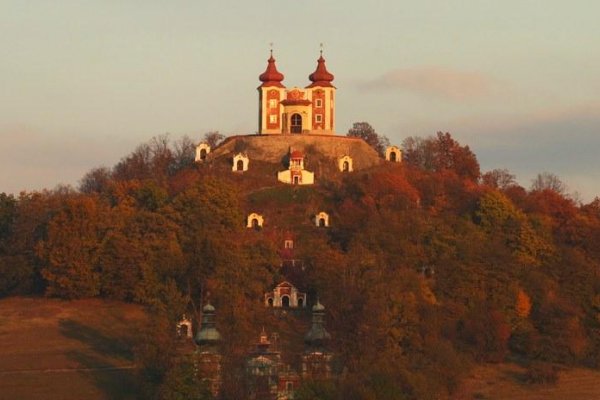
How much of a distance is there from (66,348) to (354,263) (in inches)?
553

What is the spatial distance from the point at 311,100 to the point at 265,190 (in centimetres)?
903

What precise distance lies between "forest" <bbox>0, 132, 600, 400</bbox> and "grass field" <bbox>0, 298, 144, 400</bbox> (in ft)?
5.74

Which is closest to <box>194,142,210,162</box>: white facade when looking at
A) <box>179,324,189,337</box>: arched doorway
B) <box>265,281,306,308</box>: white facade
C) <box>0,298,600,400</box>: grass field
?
<box>265,281,306,308</box>: white facade

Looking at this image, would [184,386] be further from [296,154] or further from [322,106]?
[322,106]

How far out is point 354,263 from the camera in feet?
324

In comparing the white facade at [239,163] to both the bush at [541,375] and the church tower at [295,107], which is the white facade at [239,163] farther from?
the bush at [541,375]

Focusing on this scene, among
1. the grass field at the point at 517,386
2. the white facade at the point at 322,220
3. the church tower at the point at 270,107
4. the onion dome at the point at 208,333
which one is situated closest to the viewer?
the onion dome at the point at 208,333

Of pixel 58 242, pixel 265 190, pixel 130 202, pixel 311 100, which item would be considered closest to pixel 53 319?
pixel 58 242

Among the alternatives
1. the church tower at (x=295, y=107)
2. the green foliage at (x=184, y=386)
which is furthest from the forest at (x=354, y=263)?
the church tower at (x=295, y=107)

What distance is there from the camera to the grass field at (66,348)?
8675 centimetres

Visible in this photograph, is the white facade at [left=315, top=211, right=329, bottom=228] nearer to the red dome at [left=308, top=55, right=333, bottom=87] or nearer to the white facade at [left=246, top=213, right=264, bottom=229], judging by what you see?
the white facade at [left=246, top=213, right=264, bottom=229]

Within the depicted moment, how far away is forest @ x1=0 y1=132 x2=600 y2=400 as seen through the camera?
89.0 m

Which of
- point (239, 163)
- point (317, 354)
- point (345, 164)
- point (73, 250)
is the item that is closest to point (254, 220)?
point (239, 163)

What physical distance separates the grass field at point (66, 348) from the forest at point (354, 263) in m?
1.75
